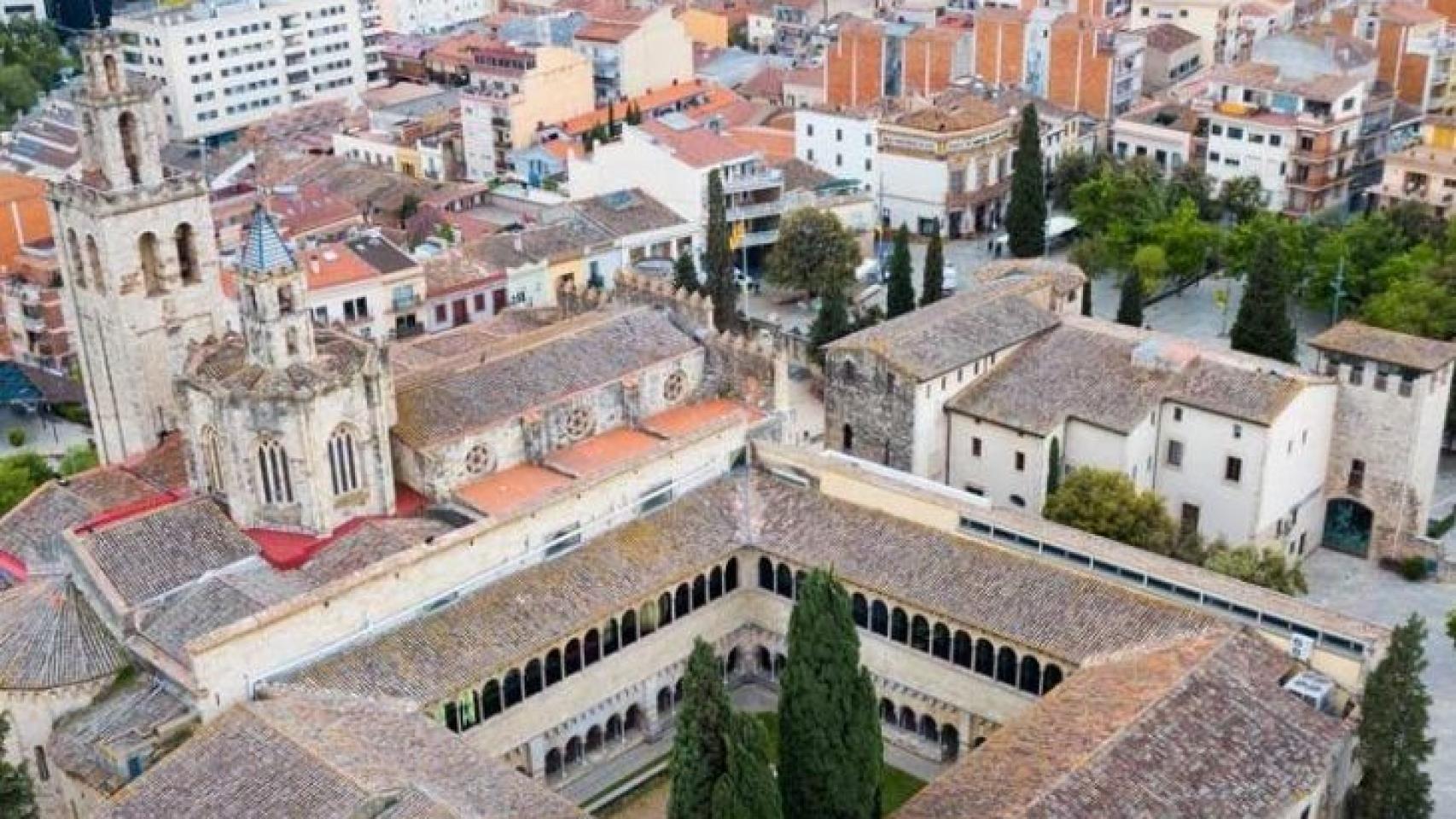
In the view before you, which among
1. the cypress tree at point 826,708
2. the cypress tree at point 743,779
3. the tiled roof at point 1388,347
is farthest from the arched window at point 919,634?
the tiled roof at point 1388,347

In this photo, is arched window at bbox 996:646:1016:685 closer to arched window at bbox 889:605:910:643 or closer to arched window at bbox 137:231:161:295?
arched window at bbox 889:605:910:643

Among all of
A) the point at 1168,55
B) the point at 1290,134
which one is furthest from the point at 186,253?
the point at 1168,55

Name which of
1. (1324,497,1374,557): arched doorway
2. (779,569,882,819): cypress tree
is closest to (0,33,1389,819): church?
(779,569,882,819): cypress tree

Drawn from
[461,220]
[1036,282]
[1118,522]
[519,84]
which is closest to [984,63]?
[519,84]

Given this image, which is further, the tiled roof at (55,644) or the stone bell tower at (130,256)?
the stone bell tower at (130,256)

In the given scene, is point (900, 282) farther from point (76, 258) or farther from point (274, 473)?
point (76, 258)

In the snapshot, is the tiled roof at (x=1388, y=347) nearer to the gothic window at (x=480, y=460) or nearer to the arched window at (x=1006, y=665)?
the arched window at (x=1006, y=665)

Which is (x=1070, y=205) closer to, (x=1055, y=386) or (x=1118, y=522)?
(x=1055, y=386)
